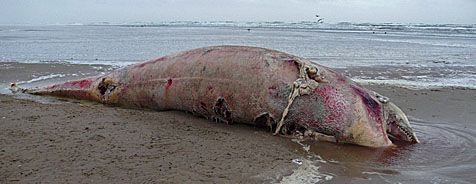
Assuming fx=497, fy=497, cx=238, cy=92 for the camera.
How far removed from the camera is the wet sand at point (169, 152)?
3699mm

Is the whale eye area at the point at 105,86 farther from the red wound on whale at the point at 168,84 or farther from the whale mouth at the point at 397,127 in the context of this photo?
the whale mouth at the point at 397,127

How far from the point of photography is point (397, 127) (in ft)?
16.7

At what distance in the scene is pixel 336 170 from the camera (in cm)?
401

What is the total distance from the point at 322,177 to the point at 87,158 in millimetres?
1866

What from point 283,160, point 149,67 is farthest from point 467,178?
point 149,67

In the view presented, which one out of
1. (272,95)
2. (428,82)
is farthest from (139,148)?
(428,82)

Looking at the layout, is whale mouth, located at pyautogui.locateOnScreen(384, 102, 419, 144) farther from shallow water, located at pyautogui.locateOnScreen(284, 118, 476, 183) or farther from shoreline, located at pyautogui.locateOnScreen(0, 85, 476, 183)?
shoreline, located at pyautogui.locateOnScreen(0, 85, 476, 183)

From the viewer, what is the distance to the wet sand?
12.1 ft

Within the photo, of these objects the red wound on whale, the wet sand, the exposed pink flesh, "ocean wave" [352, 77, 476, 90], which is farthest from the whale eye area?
"ocean wave" [352, 77, 476, 90]

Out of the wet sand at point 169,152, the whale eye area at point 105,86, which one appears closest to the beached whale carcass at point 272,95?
the wet sand at point 169,152

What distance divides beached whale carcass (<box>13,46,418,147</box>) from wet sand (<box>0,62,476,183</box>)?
0.53 ft

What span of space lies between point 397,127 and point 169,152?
236 centimetres

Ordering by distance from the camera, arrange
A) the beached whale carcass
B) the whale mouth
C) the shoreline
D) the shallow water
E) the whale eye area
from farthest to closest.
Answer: the whale eye area → the whale mouth → the beached whale carcass → the shallow water → the shoreline

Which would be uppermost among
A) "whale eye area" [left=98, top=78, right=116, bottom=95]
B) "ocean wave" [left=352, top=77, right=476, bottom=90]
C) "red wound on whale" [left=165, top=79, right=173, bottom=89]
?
"red wound on whale" [left=165, top=79, right=173, bottom=89]
